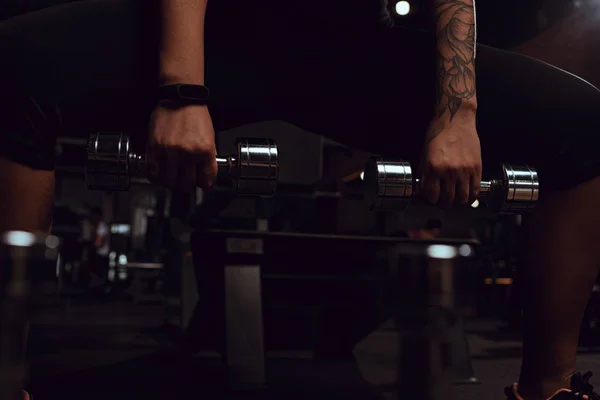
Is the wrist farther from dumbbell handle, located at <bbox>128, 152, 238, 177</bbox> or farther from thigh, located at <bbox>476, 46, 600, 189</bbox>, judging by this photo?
thigh, located at <bbox>476, 46, 600, 189</bbox>

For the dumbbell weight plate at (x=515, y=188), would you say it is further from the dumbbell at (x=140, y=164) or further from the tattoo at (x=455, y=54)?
the dumbbell at (x=140, y=164)

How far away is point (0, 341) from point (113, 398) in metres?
0.95

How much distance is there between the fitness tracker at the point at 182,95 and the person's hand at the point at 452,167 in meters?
0.30

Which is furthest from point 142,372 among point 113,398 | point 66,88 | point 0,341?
point 0,341

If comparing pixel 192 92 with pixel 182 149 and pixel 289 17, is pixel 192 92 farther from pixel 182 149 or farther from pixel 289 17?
pixel 289 17

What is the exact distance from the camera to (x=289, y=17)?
0.76 meters

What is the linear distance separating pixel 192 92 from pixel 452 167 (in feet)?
1.09

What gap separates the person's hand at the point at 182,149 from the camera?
618 millimetres

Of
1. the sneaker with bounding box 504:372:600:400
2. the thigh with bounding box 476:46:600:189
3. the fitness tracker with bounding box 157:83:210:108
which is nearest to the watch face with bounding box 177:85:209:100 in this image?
the fitness tracker with bounding box 157:83:210:108

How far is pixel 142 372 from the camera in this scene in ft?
5.15

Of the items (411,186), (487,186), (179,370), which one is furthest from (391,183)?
(179,370)

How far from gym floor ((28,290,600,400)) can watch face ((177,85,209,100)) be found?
1.43 ft

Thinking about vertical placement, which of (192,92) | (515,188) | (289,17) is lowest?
(515,188)

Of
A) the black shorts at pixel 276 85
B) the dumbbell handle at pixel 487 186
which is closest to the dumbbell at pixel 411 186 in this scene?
the dumbbell handle at pixel 487 186
